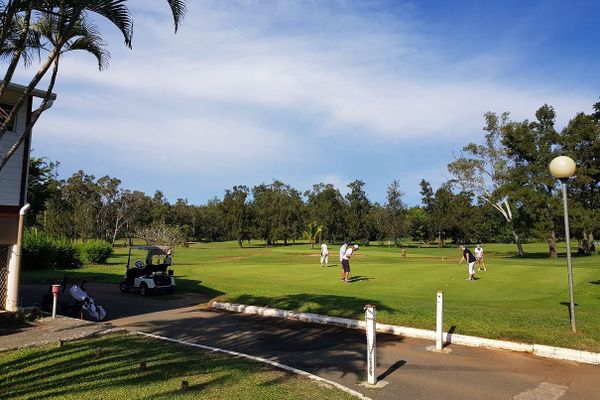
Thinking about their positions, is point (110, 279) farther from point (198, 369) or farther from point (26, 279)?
point (198, 369)

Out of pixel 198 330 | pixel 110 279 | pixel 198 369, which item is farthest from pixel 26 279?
pixel 198 369

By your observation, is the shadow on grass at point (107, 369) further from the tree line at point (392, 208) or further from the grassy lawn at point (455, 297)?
the tree line at point (392, 208)

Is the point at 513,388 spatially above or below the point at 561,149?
below

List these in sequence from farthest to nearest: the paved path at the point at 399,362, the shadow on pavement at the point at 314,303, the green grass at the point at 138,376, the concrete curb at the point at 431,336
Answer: the shadow on pavement at the point at 314,303 → the concrete curb at the point at 431,336 → the paved path at the point at 399,362 → the green grass at the point at 138,376

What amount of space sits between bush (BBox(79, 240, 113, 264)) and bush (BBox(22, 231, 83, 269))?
5.13 feet

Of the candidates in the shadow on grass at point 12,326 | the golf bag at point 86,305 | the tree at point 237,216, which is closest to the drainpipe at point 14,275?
the shadow on grass at point 12,326

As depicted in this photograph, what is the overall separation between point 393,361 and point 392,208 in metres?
88.4

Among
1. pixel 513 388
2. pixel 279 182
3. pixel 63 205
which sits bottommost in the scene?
pixel 513 388

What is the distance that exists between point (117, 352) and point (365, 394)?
15.3ft

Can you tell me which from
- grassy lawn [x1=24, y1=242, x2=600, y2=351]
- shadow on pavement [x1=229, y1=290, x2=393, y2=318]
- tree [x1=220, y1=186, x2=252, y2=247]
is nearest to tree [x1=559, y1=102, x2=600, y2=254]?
grassy lawn [x1=24, y1=242, x2=600, y2=351]

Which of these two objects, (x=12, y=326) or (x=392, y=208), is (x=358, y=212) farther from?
(x=12, y=326)

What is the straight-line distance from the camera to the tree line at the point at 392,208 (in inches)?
1815

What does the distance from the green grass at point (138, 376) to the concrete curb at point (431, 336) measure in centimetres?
409

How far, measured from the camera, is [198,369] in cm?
775
